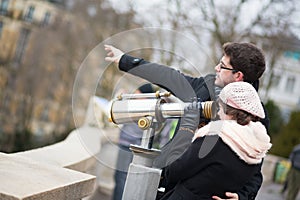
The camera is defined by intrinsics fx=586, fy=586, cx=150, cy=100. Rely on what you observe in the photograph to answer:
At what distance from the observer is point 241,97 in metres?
2.63

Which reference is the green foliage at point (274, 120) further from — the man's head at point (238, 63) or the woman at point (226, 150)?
the woman at point (226, 150)

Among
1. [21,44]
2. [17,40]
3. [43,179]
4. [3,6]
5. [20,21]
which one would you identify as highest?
[43,179]

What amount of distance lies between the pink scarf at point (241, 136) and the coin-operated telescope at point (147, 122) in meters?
0.09

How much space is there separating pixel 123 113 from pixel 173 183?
1.34 ft

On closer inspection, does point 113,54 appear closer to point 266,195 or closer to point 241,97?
point 241,97

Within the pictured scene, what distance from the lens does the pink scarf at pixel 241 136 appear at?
2596mm

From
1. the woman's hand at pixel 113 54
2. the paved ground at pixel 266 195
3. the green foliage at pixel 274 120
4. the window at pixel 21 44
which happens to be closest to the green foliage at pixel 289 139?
the paved ground at pixel 266 195

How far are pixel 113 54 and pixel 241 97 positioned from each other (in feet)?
2.44

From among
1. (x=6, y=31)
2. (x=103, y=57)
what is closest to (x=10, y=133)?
Answer: (x=6, y=31)

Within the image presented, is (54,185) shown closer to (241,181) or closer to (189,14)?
(241,181)

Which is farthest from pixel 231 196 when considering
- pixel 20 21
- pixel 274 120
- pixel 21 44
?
pixel 20 21

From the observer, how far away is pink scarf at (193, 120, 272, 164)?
2.60 metres

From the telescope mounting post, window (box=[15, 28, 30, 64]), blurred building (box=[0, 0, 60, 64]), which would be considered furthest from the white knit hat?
window (box=[15, 28, 30, 64])

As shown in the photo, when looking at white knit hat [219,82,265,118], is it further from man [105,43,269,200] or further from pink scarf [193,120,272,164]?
man [105,43,269,200]
